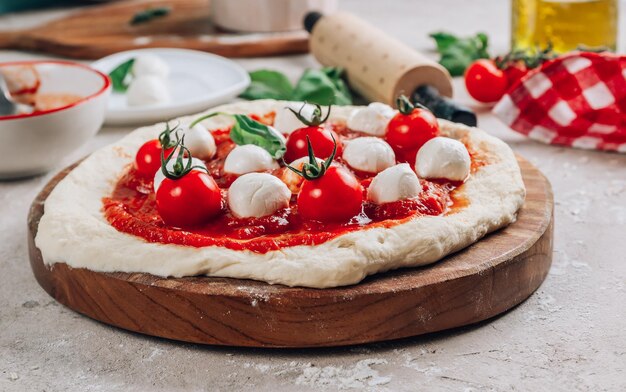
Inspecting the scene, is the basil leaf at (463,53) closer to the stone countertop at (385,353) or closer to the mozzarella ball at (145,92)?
the mozzarella ball at (145,92)

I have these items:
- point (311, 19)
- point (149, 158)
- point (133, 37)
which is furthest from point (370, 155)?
point (133, 37)

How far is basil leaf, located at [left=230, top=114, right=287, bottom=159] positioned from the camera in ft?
9.86

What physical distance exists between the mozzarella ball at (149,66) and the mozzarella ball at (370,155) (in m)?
1.88

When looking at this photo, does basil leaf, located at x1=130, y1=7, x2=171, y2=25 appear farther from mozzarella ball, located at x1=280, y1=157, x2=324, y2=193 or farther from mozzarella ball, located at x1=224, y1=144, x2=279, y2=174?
mozzarella ball, located at x1=280, y1=157, x2=324, y2=193

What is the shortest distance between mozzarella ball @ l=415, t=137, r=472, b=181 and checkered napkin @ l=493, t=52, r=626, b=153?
3.77ft

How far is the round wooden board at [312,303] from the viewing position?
2.33 metres

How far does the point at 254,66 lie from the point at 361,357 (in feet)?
10.00

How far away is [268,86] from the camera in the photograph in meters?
4.43

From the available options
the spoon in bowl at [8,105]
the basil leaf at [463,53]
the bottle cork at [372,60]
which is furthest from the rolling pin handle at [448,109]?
the spoon in bowl at [8,105]

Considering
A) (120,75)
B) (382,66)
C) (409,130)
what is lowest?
(120,75)

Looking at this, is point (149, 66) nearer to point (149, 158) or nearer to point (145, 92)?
point (145, 92)

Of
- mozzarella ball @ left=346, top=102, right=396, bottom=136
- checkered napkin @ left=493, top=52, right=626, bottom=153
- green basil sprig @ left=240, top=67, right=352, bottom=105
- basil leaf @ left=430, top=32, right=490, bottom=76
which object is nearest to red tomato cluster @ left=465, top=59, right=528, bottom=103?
checkered napkin @ left=493, top=52, right=626, bottom=153

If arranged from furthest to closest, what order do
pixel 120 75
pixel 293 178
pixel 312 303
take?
1. pixel 120 75
2. pixel 293 178
3. pixel 312 303

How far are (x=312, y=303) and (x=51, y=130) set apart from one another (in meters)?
1.57
